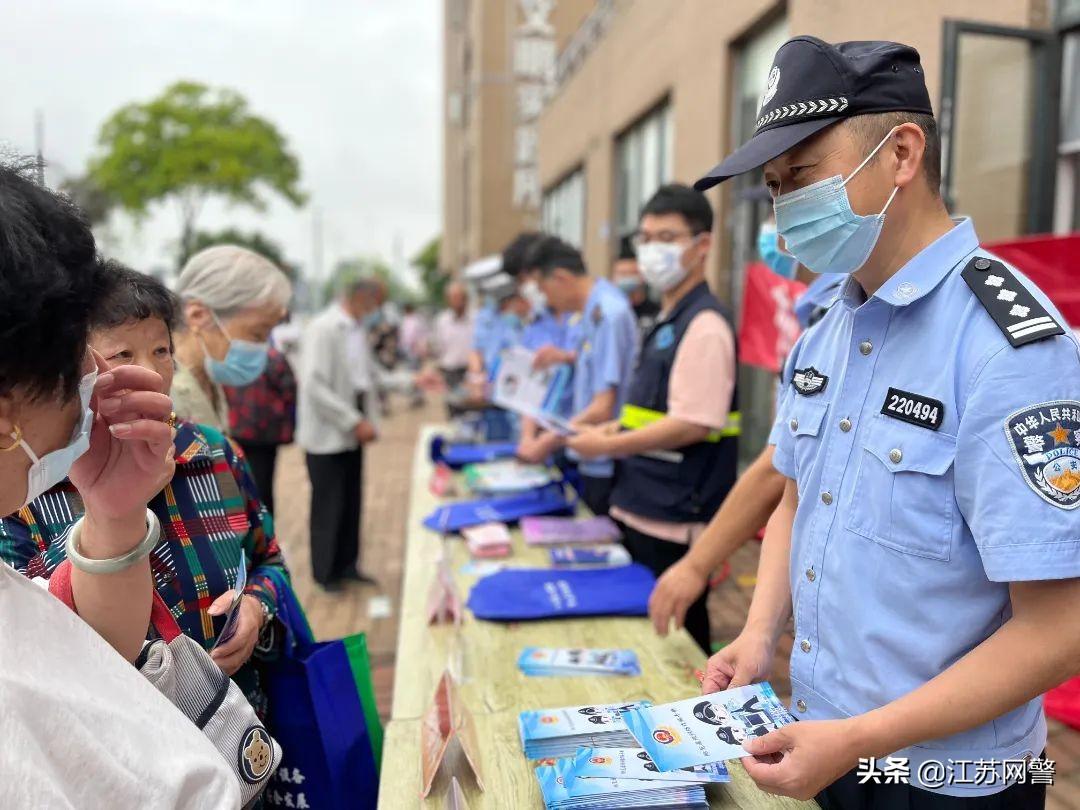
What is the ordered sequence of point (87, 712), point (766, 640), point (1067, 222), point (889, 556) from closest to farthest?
A: point (87, 712) < point (889, 556) < point (766, 640) < point (1067, 222)

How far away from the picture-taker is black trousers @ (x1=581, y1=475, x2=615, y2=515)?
370 cm

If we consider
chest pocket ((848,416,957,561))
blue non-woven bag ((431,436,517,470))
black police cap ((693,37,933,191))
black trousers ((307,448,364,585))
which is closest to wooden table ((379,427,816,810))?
chest pocket ((848,416,957,561))

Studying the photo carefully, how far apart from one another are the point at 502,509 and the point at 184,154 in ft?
87.7

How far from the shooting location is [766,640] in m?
1.40

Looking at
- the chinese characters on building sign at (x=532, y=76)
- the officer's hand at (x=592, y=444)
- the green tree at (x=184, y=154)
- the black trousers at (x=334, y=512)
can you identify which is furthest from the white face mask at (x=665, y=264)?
the green tree at (x=184, y=154)

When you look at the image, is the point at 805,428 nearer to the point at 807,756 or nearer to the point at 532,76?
the point at 807,756

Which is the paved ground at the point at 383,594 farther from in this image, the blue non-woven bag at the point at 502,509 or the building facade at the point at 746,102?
the building facade at the point at 746,102

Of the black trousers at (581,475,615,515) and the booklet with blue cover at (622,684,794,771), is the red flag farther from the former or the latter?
the booklet with blue cover at (622,684,794,771)

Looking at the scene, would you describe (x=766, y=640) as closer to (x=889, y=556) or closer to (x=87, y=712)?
(x=889, y=556)

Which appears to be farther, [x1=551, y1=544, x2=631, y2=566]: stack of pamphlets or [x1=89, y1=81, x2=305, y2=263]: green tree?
[x1=89, y1=81, x2=305, y2=263]: green tree

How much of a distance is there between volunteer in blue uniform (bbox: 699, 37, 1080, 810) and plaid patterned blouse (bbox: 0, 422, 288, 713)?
103cm

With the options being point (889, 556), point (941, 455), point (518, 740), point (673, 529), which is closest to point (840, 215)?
Answer: point (941, 455)

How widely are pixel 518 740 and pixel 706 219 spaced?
1884 millimetres

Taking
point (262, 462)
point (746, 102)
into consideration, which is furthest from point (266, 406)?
point (746, 102)
